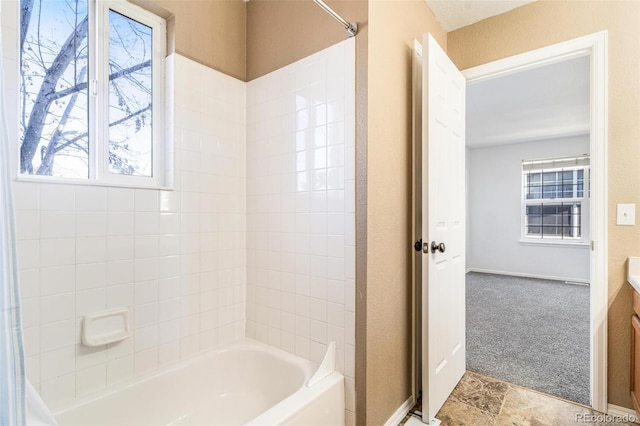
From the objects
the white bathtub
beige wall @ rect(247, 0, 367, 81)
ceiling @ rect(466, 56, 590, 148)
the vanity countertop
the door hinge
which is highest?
ceiling @ rect(466, 56, 590, 148)

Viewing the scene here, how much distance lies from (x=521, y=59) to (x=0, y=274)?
2.60 metres

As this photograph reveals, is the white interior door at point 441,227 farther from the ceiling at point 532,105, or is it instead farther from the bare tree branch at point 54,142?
the bare tree branch at point 54,142

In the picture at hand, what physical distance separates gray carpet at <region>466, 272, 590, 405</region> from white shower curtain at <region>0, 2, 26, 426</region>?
8.16 feet

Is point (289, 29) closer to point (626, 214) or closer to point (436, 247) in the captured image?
point (436, 247)

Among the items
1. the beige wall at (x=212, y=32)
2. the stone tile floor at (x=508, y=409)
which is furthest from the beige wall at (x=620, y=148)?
the beige wall at (x=212, y=32)

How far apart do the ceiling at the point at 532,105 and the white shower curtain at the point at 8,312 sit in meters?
2.90

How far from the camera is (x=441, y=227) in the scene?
1.84 meters

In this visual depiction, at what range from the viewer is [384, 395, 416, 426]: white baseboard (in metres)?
1.69

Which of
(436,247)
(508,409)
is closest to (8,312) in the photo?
(436,247)

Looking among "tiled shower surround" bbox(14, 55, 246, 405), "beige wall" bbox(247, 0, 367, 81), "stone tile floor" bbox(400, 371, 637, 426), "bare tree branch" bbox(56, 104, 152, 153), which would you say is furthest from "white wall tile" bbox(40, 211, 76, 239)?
"stone tile floor" bbox(400, 371, 637, 426)

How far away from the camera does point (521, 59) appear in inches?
80.0

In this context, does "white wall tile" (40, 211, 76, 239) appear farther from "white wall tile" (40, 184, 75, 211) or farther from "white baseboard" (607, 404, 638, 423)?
"white baseboard" (607, 404, 638, 423)

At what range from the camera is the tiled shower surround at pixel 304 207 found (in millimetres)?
1573

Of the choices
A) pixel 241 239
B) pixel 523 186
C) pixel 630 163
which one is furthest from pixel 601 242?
pixel 523 186
